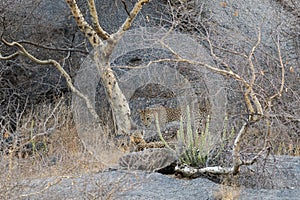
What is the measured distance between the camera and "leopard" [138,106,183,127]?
416 inches

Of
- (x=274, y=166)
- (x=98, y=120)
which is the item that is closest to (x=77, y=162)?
(x=274, y=166)

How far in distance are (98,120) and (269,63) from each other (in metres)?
3.16

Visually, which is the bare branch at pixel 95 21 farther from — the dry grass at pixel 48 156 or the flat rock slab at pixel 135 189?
the flat rock slab at pixel 135 189

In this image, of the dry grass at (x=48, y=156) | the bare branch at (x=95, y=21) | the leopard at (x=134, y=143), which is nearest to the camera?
the dry grass at (x=48, y=156)

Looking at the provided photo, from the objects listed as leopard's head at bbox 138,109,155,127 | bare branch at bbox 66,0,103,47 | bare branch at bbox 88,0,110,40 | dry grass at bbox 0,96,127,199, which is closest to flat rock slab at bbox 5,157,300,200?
dry grass at bbox 0,96,127,199

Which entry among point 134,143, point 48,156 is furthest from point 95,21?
point 48,156

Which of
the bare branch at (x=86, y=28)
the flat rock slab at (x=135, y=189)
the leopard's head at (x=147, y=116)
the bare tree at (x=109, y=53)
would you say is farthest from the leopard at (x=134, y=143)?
the flat rock slab at (x=135, y=189)

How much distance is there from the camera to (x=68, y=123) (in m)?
10.5

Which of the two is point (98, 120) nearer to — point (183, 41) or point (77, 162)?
point (183, 41)

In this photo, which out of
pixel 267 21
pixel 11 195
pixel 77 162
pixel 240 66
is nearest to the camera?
pixel 11 195

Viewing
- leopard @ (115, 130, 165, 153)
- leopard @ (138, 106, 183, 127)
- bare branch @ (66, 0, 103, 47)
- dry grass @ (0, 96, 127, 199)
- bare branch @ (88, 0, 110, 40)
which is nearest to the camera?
dry grass @ (0, 96, 127, 199)

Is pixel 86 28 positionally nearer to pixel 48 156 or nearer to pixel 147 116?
pixel 147 116

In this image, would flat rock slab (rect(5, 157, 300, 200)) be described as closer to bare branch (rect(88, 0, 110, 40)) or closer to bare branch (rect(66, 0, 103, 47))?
bare branch (rect(88, 0, 110, 40))

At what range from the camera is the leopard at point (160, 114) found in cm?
1055
